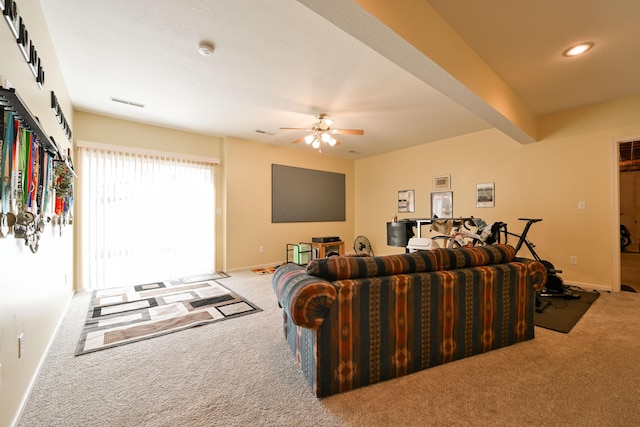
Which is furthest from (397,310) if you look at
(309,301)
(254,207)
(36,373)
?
(254,207)

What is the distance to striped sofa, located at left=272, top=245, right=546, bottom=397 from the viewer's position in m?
1.53

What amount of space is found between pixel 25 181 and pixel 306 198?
4.85m

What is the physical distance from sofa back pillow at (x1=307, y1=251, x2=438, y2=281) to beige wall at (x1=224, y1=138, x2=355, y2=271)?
3722 mm

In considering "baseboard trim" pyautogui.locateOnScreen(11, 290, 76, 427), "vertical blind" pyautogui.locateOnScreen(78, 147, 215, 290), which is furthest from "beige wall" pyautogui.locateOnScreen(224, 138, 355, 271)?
"baseboard trim" pyautogui.locateOnScreen(11, 290, 76, 427)

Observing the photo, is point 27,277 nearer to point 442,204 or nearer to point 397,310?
point 397,310

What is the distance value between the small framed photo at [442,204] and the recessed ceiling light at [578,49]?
284 centimetres

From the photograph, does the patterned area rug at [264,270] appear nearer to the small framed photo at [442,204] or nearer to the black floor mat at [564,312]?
the small framed photo at [442,204]

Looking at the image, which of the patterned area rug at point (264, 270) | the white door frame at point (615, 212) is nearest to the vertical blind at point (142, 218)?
the patterned area rug at point (264, 270)

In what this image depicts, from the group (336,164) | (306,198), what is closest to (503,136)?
(336,164)

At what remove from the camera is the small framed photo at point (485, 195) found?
4.60 metres

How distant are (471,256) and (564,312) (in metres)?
1.82

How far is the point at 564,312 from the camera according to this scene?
2820mm

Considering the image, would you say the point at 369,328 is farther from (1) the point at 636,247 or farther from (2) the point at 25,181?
(1) the point at 636,247

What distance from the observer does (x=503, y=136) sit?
4.45m
